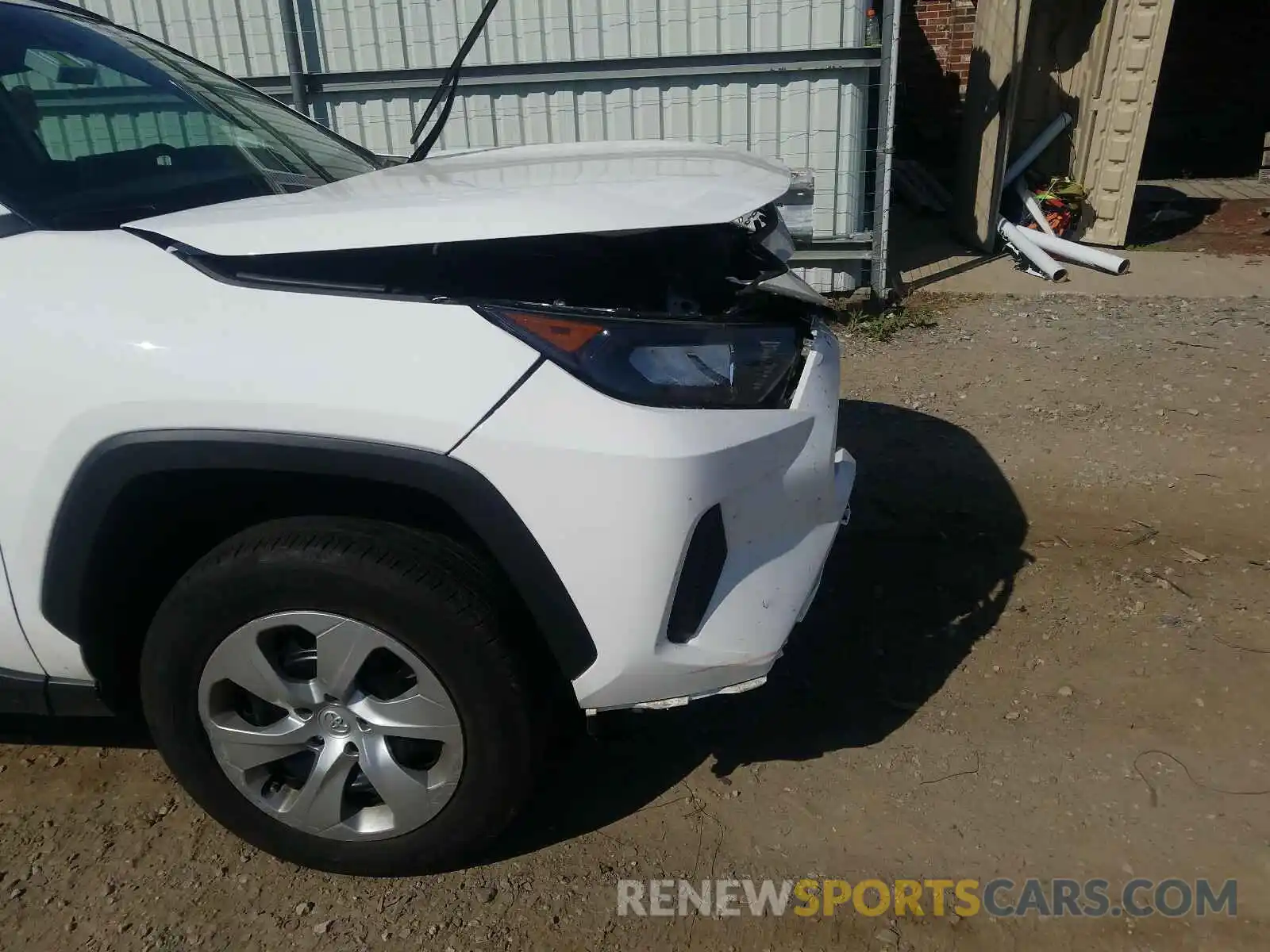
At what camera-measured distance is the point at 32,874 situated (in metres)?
2.29

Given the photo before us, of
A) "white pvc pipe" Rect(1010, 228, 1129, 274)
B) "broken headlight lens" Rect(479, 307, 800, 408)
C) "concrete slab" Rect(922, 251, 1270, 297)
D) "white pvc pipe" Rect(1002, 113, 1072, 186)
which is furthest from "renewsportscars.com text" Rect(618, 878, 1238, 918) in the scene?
"white pvc pipe" Rect(1002, 113, 1072, 186)

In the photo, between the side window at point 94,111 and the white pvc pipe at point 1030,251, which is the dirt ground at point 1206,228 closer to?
the white pvc pipe at point 1030,251

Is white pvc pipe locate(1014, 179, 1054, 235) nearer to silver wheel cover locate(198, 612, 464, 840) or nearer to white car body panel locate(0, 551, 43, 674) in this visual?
silver wheel cover locate(198, 612, 464, 840)

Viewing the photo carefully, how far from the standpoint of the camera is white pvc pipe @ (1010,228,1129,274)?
698 centimetres

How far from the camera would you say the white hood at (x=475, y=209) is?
1856 mm

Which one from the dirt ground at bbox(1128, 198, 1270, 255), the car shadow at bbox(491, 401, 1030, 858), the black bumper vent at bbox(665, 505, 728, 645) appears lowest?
the dirt ground at bbox(1128, 198, 1270, 255)

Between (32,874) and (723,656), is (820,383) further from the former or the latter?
(32,874)

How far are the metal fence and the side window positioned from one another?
4.04 meters

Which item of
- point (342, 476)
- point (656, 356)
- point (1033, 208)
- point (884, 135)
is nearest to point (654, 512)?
point (656, 356)

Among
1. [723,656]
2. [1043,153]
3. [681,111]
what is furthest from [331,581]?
[1043,153]

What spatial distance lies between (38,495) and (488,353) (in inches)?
37.6

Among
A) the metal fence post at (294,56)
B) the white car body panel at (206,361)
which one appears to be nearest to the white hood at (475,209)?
the white car body panel at (206,361)

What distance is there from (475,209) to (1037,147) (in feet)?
25.1

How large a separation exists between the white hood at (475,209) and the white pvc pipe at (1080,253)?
18.3 feet
